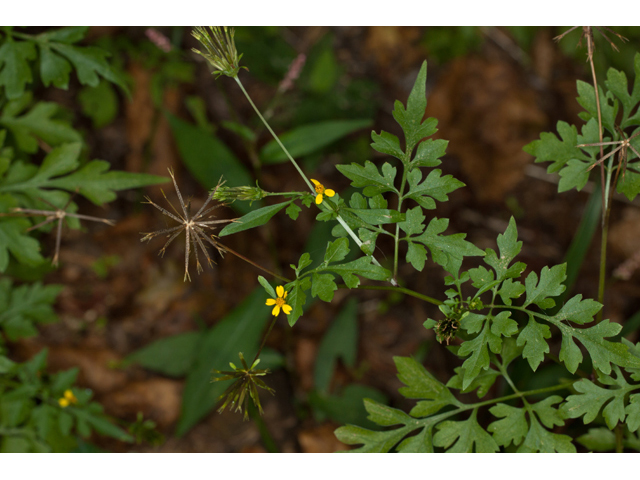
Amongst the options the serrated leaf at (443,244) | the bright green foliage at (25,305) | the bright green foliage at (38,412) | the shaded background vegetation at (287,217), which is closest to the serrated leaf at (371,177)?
the serrated leaf at (443,244)

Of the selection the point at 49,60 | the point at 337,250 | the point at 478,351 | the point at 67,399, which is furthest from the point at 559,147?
the point at 67,399

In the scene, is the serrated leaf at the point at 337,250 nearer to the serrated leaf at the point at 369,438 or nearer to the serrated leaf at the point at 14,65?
the serrated leaf at the point at 369,438

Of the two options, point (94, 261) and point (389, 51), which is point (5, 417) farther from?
point (389, 51)

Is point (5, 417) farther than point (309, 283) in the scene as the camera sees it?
Yes

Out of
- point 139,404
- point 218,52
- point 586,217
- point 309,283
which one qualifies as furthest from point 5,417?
point 586,217

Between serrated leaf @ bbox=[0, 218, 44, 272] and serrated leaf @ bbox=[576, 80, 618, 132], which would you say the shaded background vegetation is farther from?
serrated leaf @ bbox=[576, 80, 618, 132]
